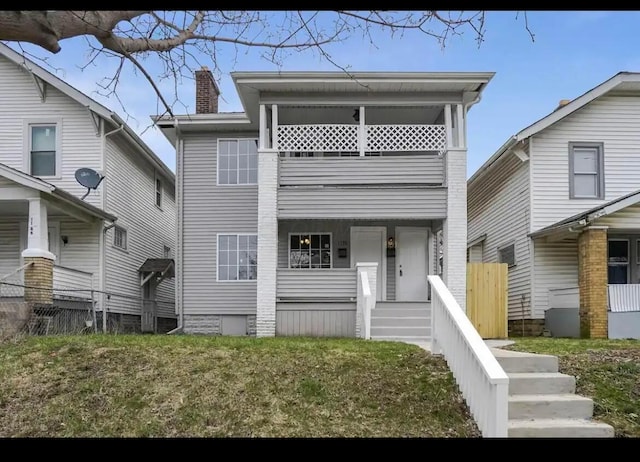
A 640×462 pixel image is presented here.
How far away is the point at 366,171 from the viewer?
14.9m

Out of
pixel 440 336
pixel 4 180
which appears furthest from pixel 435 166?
pixel 4 180

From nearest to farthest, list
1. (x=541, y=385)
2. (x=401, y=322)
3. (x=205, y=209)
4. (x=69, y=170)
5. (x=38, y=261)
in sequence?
(x=541, y=385) < (x=401, y=322) < (x=38, y=261) < (x=69, y=170) < (x=205, y=209)

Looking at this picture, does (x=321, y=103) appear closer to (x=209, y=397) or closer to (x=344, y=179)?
(x=344, y=179)

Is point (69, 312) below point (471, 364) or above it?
below

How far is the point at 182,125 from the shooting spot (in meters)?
17.9

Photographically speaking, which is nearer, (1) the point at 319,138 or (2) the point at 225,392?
(2) the point at 225,392

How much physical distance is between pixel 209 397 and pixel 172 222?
17.9 meters

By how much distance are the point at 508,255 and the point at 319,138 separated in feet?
24.7

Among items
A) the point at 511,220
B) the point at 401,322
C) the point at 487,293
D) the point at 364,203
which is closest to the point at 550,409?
the point at 401,322

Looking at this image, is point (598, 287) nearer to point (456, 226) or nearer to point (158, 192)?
point (456, 226)

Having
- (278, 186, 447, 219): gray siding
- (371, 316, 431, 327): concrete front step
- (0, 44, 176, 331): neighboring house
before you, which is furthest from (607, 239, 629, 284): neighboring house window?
(0, 44, 176, 331): neighboring house

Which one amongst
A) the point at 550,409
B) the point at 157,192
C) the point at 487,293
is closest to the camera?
the point at 550,409

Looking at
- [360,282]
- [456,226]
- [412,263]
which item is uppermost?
[456,226]

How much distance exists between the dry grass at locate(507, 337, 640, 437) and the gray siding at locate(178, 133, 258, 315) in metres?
9.75
